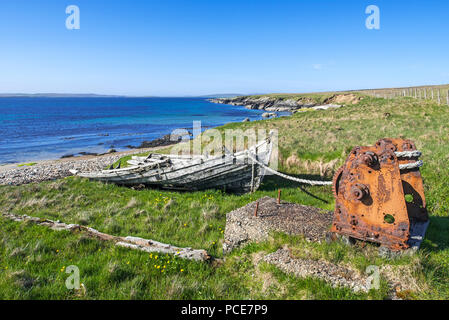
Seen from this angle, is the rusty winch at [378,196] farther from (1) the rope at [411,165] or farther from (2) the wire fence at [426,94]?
(2) the wire fence at [426,94]

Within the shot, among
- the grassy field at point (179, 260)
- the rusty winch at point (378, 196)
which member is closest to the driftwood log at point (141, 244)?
the grassy field at point (179, 260)

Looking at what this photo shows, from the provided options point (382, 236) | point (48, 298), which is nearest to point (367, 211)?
point (382, 236)

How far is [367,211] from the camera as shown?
14.8 feet

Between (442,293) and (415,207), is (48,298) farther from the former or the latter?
(415,207)

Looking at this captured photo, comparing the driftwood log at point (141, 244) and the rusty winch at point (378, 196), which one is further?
the driftwood log at point (141, 244)

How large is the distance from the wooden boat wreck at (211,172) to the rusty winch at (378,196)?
227 inches

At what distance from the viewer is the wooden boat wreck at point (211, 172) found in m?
10.7

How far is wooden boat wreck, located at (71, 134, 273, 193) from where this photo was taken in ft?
35.0

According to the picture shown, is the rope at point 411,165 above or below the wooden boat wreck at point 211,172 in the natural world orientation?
above

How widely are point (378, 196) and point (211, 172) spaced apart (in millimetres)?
7439

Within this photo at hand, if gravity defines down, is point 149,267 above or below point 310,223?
below

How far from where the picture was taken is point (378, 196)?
4410 mm
